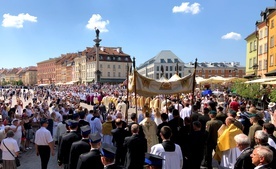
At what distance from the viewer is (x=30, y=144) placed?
1337 centimetres

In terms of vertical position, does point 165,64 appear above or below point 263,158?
above

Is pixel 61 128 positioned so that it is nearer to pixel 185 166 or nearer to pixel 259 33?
pixel 185 166

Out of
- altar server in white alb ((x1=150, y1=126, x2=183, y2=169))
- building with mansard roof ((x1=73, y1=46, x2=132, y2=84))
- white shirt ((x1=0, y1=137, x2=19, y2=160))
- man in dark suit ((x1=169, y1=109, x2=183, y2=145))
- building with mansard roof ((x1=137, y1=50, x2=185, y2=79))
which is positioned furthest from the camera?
building with mansard roof ((x1=137, y1=50, x2=185, y2=79))

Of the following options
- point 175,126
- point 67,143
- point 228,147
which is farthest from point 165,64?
point 67,143

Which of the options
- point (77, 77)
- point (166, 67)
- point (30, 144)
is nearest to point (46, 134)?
point (30, 144)

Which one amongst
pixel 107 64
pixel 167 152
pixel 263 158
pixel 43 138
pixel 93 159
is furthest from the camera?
pixel 107 64

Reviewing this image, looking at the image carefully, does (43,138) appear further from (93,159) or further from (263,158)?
(263,158)

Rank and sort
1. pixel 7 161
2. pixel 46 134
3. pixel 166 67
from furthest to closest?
pixel 166 67
pixel 46 134
pixel 7 161

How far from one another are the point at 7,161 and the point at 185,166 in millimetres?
4492

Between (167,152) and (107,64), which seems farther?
(107,64)

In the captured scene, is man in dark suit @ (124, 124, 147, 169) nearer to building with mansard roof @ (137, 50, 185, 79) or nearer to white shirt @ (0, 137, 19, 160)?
white shirt @ (0, 137, 19, 160)

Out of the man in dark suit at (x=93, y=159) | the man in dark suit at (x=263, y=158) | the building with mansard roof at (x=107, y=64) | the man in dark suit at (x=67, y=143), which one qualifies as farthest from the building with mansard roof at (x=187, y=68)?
the man in dark suit at (x=263, y=158)

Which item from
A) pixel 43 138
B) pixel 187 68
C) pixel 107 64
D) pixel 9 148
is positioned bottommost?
pixel 9 148

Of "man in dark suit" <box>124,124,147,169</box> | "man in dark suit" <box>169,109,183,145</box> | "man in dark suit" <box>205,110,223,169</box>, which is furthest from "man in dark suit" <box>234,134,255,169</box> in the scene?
"man in dark suit" <box>205,110,223,169</box>
